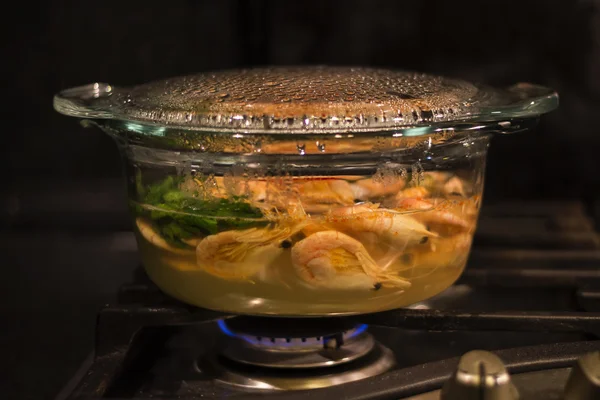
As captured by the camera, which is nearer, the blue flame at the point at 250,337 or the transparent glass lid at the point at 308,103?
the transparent glass lid at the point at 308,103

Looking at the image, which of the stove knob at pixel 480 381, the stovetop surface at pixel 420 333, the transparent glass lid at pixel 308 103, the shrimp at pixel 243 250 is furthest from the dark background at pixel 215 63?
the stove knob at pixel 480 381

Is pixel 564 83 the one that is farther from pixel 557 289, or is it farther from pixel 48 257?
pixel 48 257

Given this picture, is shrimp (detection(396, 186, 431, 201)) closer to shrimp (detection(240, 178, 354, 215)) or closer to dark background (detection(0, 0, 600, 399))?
shrimp (detection(240, 178, 354, 215))

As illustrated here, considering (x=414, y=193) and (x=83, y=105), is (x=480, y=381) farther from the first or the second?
(x=83, y=105)

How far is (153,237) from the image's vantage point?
612 mm

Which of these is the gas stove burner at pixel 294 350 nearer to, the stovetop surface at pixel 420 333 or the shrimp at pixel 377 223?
the stovetop surface at pixel 420 333

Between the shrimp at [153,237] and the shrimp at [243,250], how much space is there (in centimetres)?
3

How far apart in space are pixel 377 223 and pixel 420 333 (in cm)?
24

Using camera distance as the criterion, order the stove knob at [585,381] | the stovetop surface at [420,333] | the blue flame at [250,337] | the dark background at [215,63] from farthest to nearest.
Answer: the dark background at [215,63], the blue flame at [250,337], the stovetop surface at [420,333], the stove knob at [585,381]

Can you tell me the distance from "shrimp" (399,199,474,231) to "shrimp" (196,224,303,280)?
0.33 feet

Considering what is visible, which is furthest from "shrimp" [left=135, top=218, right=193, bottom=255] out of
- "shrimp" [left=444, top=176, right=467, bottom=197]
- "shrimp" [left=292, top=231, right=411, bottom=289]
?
"shrimp" [left=444, top=176, right=467, bottom=197]

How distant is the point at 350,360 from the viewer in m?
0.64

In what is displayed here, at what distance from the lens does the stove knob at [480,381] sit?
16.1 inches

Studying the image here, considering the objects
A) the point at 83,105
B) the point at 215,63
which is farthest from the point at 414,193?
the point at 215,63
